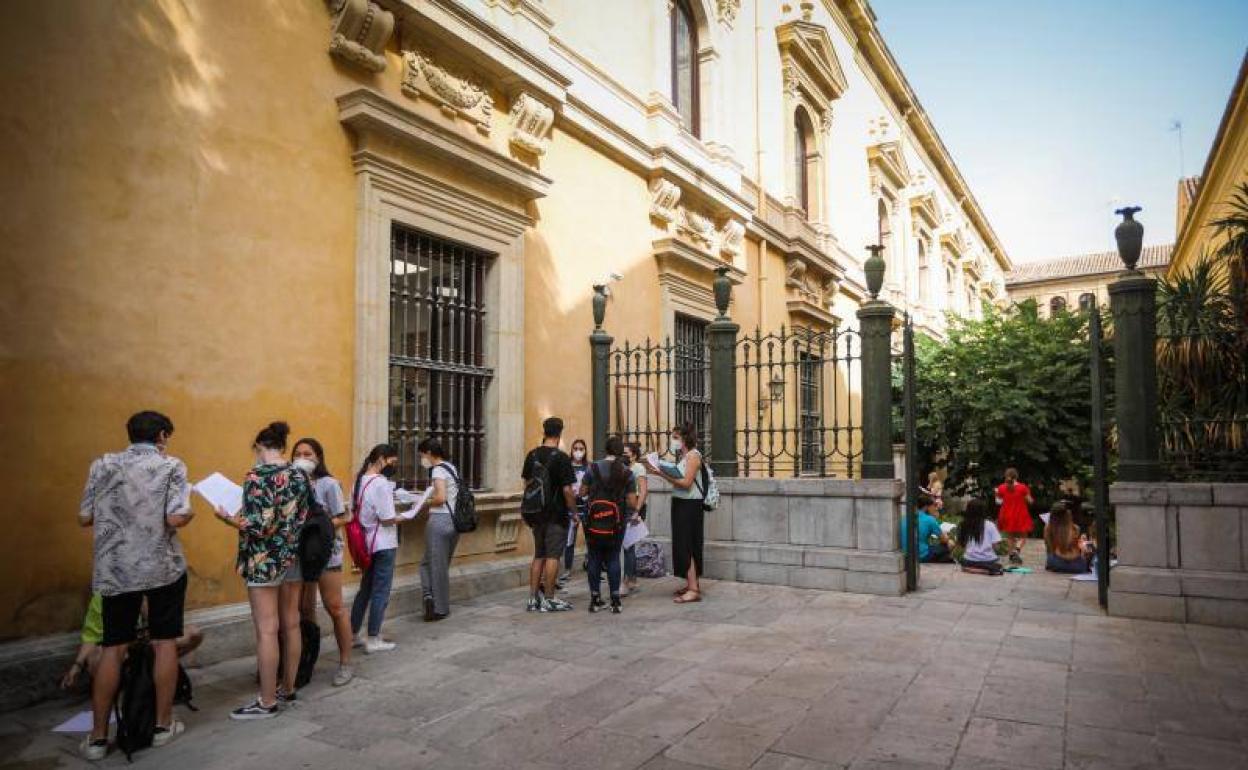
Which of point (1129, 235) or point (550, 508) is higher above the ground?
point (1129, 235)

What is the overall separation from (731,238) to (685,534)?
6.74m

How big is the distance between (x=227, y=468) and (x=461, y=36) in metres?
4.61

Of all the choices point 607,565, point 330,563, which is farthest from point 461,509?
point 330,563

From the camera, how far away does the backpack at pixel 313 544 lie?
4.51 metres

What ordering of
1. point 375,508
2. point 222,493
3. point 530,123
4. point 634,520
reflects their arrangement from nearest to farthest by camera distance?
point 222,493
point 375,508
point 634,520
point 530,123

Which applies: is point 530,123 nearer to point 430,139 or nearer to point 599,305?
point 430,139

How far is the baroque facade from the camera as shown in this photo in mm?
4684

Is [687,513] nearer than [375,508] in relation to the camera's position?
No

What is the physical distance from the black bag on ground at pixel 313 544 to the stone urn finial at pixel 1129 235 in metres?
7.14

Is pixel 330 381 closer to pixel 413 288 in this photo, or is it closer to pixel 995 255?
pixel 413 288

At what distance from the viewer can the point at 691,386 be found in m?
11.9

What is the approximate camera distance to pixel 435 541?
655cm

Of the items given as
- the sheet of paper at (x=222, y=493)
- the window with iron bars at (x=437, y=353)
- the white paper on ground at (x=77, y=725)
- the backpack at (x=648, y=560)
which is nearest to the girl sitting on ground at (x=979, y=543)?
the backpack at (x=648, y=560)

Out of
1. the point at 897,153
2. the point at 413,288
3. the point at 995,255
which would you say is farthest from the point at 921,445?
the point at 995,255
